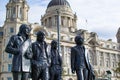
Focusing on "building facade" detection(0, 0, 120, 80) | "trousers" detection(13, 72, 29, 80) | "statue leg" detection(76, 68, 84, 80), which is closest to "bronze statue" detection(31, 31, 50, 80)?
"trousers" detection(13, 72, 29, 80)

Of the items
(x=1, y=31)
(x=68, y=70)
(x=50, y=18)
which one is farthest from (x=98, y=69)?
(x=1, y=31)

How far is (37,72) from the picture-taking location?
1027 centimetres

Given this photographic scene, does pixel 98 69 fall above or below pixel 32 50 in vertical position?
below

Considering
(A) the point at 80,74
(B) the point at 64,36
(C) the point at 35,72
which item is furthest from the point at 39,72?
(B) the point at 64,36

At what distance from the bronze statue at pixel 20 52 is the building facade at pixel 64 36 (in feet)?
179

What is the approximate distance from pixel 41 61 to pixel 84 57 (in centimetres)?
246

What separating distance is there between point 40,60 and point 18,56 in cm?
116

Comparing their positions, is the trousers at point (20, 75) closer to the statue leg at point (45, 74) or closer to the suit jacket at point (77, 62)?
the statue leg at point (45, 74)

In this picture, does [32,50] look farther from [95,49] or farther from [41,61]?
[95,49]

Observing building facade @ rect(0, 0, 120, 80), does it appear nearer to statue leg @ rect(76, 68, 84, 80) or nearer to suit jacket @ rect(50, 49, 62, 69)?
suit jacket @ rect(50, 49, 62, 69)

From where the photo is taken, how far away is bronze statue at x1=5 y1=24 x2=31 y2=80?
30.3 ft

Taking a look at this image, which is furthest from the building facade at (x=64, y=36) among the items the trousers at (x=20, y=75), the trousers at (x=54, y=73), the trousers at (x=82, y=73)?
the trousers at (x=20, y=75)

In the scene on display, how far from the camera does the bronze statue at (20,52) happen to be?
9234 mm

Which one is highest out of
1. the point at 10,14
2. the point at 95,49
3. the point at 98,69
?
the point at 10,14
